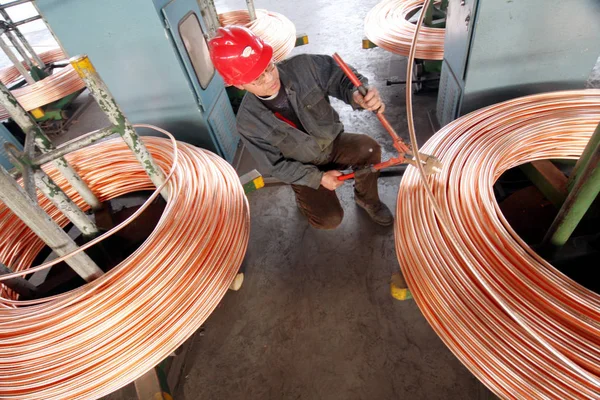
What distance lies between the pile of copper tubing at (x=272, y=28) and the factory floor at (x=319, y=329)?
140 cm

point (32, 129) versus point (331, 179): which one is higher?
point (32, 129)

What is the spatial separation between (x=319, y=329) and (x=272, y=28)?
2.73 meters

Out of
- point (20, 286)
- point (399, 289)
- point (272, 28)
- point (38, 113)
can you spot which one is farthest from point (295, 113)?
point (38, 113)

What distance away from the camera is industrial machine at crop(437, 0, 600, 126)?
58.4 inches

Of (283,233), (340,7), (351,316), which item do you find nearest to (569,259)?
(351,316)

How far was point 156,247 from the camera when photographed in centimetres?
132

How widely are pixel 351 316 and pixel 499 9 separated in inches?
63.2

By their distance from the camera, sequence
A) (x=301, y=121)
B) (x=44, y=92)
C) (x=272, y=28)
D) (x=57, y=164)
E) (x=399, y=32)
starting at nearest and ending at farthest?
(x=57, y=164) → (x=301, y=121) → (x=399, y=32) → (x=44, y=92) → (x=272, y=28)

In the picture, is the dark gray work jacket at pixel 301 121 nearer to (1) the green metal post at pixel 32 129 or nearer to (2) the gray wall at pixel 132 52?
(2) the gray wall at pixel 132 52

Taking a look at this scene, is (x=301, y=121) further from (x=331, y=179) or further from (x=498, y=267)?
(x=498, y=267)

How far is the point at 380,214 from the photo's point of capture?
2.10 meters

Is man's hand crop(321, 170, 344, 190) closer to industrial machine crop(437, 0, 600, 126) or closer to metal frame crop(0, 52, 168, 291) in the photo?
metal frame crop(0, 52, 168, 291)

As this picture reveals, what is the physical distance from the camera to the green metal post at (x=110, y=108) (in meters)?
1.06

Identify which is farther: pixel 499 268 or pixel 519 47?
pixel 519 47
